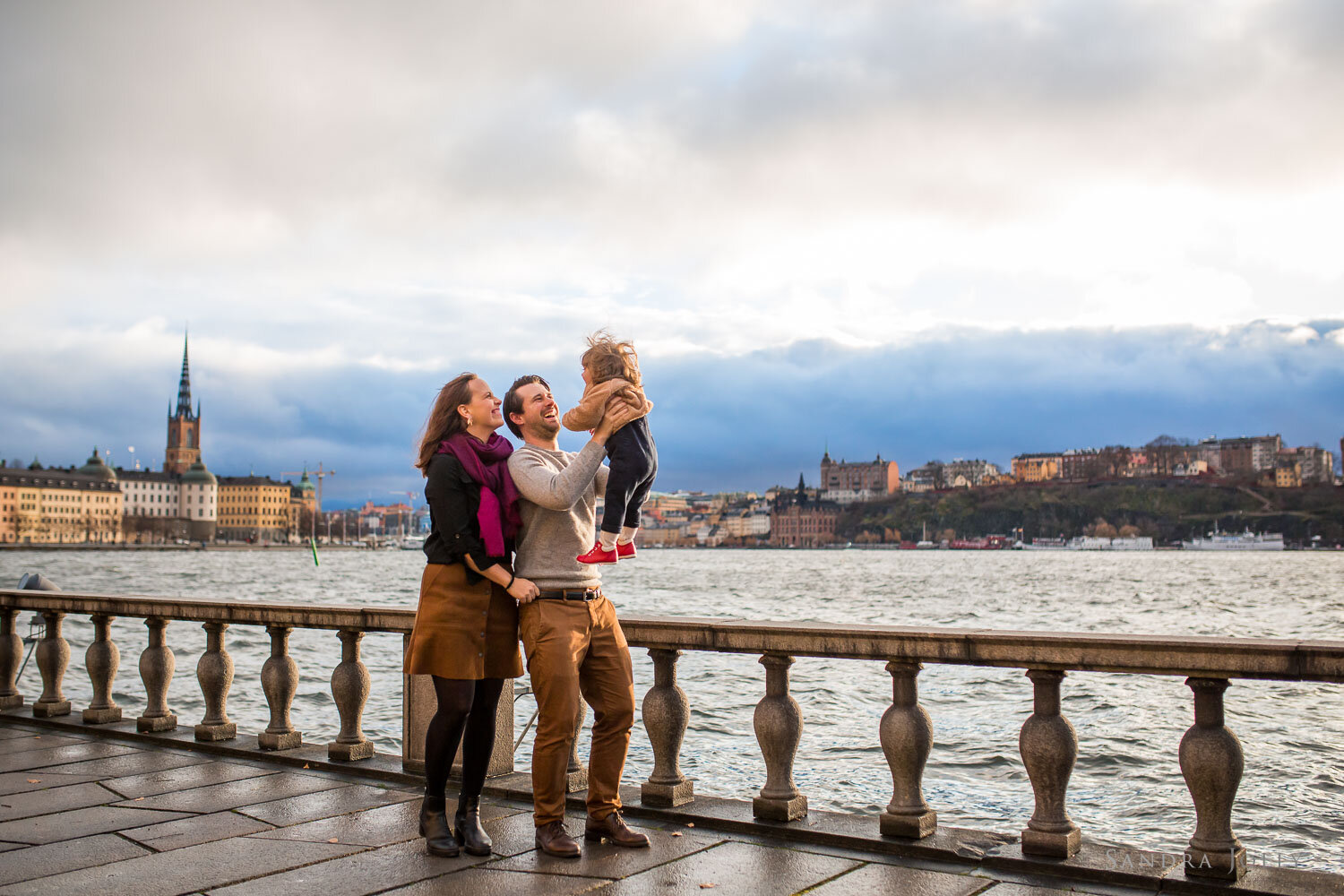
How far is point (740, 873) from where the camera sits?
459 cm

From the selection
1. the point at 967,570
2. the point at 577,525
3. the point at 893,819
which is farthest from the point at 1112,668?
the point at 967,570

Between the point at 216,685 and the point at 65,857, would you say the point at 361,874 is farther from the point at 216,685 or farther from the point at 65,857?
the point at 216,685

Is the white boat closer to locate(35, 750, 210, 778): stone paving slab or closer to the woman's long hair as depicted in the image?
locate(35, 750, 210, 778): stone paving slab

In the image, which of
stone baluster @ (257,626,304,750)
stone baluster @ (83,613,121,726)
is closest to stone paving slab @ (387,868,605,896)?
stone baluster @ (257,626,304,750)

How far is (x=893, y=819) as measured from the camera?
4977mm

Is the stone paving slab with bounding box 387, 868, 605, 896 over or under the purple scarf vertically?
under

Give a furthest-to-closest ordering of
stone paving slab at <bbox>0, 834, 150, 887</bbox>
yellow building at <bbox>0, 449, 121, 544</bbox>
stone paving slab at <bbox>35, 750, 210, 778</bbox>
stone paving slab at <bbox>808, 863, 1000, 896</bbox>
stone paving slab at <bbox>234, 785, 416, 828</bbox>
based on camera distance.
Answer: yellow building at <bbox>0, 449, 121, 544</bbox> → stone paving slab at <bbox>35, 750, 210, 778</bbox> → stone paving slab at <bbox>234, 785, 416, 828</bbox> → stone paving slab at <bbox>0, 834, 150, 887</bbox> → stone paving slab at <bbox>808, 863, 1000, 896</bbox>

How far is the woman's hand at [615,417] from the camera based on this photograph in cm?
452

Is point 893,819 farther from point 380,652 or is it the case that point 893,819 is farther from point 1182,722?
point 380,652

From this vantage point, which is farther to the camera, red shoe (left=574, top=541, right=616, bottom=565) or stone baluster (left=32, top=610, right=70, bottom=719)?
stone baluster (left=32, top=610, right=70, bottom=719)

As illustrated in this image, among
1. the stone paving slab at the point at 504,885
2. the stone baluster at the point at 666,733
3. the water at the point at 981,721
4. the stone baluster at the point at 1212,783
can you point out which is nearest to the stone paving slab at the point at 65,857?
the stone paving slab at the point at 504,885

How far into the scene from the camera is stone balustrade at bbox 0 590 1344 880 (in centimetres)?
438

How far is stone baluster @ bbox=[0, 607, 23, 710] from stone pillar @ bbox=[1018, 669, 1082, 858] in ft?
26.3

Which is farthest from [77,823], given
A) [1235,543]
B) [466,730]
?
[1235,543]
